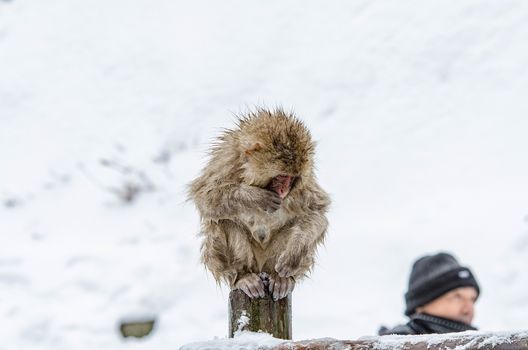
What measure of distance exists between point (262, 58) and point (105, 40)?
8.03 feet

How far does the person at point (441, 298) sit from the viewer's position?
13.2 feet

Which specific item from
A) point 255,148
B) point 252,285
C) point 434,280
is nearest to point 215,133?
point 434,280

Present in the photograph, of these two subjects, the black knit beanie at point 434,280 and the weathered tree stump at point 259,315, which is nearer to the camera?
the weathered tree stump at point 259,315

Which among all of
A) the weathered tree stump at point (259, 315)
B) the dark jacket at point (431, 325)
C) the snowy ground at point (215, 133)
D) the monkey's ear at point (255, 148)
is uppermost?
the snowy ground at point (215, 133)

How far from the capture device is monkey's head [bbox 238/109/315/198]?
8.63 feet

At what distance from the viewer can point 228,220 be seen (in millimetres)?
2762

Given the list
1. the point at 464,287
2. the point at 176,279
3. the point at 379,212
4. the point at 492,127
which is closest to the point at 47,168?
the point at 176,279

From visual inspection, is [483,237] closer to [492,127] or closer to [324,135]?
[492,127]

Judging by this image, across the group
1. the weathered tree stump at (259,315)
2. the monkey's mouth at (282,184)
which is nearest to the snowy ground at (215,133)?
the monkey's mouth at (282,184)

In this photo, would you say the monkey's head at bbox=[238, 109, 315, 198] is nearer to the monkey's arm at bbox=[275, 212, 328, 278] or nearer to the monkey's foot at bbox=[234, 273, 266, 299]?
the monkey's arm at bbox=[275, 212, 328, 278]

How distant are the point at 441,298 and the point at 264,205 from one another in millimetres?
1782

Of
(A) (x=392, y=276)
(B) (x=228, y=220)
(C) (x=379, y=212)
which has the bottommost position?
(B) (x=228, y=220)

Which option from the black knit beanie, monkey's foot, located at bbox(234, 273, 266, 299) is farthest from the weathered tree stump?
the black knit beanie

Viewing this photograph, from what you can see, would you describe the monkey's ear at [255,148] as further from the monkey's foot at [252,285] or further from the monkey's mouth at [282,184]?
the monkey's foot at [252,285]
